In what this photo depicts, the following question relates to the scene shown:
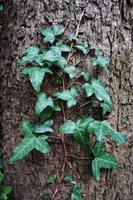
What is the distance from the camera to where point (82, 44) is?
1.61 m

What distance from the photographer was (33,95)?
1635 millimetres

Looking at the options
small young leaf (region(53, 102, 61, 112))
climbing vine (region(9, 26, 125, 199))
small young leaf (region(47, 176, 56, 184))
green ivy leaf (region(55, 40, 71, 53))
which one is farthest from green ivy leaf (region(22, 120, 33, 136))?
green ivy leaf (region(55, 40, 71, 53))

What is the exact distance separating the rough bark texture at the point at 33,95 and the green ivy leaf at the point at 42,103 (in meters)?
0.10

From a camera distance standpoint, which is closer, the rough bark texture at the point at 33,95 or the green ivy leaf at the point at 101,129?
the green ivy leaf at the point at 101,129

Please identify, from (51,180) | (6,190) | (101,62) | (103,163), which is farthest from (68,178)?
(101,62)

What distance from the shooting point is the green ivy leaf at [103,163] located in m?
1.56

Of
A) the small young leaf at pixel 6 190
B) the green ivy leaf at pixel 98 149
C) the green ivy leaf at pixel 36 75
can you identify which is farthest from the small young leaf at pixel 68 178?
the green ivy leaf at pixel 36 75

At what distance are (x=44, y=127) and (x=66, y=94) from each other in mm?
175

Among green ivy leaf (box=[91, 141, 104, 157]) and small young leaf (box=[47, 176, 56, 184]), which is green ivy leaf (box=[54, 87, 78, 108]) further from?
small young leaf (box=[47, 176, 56, 184])

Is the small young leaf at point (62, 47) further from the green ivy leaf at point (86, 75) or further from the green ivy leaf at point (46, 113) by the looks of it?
the green ivy leaf at point (46, 113)

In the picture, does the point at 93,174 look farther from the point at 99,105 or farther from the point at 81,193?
the point at 99,105

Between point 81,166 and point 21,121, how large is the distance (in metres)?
0.35

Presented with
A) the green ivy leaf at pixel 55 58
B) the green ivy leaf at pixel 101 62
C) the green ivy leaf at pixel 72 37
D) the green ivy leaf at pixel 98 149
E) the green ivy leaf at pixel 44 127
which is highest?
the green ivy leaf at pixel 72 37

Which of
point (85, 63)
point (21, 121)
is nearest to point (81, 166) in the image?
point (21, 121)
